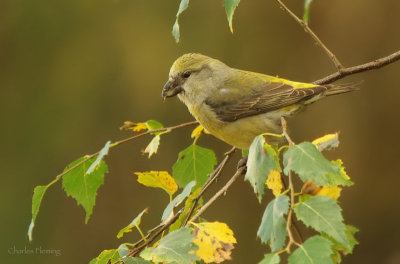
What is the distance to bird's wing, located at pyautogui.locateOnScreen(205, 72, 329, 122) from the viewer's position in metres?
3.45

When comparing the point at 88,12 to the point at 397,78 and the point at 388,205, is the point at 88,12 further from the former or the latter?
the point at 388,205

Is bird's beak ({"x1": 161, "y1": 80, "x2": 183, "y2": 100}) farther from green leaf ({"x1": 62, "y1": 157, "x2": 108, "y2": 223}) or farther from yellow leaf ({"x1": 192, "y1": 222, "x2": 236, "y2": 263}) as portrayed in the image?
yellow leaf ({"x1": 192, "y1": 222, "x2": 236, "y2": 263})

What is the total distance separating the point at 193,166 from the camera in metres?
2.94

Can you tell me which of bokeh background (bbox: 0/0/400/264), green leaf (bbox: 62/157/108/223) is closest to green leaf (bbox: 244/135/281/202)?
green leaf (bbox: 62/157/108/223)

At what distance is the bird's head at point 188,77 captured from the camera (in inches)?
145

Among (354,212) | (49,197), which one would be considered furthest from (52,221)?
(354,212)

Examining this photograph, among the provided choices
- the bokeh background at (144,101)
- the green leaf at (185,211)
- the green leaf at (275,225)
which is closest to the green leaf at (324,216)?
the green leaf at (275,225)

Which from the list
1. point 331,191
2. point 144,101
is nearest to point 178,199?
point 331,191

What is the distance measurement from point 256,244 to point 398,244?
161cm

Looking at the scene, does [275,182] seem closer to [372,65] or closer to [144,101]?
[372,65]

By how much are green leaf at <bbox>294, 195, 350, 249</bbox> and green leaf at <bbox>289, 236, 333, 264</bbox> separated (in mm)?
55

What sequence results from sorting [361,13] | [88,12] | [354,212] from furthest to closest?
[88,12] < [354,212] < [361,13]

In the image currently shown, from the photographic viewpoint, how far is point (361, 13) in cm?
633

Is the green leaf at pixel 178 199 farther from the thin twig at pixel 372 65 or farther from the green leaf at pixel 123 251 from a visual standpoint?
the thin twig at pixel 372 65
